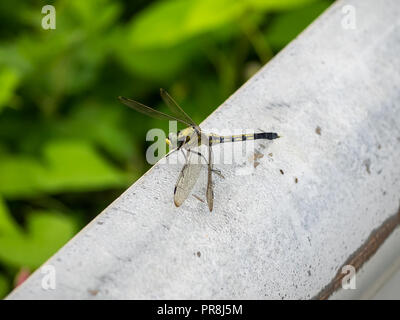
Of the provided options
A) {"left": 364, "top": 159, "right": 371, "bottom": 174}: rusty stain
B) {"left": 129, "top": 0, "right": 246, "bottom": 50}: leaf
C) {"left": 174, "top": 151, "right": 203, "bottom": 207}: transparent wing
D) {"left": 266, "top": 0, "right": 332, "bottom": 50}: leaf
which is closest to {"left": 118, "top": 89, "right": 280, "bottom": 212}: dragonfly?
{"left": 174, "top": 151, "right": 203, "bottom": 207}: transparent wing

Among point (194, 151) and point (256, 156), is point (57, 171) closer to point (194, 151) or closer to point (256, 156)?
point (194, 151)

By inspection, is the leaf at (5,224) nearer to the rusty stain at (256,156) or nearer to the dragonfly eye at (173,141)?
the dragonfly eye at (173,141)

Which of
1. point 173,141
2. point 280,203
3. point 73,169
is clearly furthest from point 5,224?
point 280,203

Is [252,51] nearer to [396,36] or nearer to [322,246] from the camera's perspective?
[396,36]

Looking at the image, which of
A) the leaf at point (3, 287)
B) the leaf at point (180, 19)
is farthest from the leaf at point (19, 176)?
the leaf at point (180, 19)

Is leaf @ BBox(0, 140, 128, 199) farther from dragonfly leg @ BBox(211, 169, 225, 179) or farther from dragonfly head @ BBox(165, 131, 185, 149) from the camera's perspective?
dragonfly leg @ BBox(211, 169, 225, 179)
